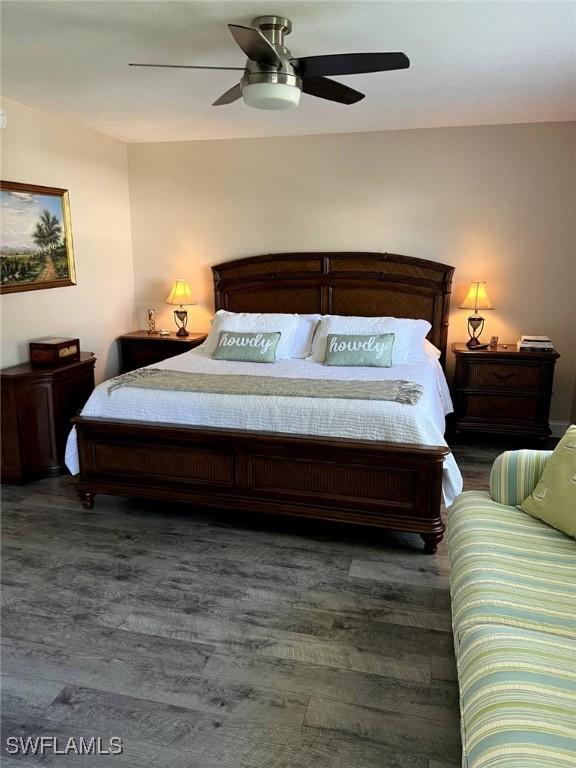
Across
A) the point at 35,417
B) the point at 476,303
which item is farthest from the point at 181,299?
the point at 476,303

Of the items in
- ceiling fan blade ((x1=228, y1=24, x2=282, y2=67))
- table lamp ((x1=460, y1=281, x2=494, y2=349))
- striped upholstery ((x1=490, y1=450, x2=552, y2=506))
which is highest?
ceiling fan blade ((x1=228, y1=24, x2=282, y2=67))

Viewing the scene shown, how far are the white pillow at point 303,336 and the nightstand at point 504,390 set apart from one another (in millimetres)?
1143

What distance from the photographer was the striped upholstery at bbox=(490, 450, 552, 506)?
92.1 inches

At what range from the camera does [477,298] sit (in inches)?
176

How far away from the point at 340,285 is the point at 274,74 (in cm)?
247

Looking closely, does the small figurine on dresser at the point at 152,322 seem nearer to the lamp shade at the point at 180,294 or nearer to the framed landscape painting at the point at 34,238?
the lamp shade at the point at 180,294

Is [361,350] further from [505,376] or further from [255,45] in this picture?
[255,45]

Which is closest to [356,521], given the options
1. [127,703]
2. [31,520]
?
[127,703]

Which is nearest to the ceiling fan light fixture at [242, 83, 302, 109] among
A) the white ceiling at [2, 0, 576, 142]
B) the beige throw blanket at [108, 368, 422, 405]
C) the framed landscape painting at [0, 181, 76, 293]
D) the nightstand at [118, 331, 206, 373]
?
the white ceiling at [2, 0, 576, 142]

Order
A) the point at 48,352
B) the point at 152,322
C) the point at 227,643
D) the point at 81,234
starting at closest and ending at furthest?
1. the point at 227,643
2. the point at 48,352
3. the point at 81,234
4. the point at 152,322

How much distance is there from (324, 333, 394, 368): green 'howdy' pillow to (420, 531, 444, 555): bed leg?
138 cm

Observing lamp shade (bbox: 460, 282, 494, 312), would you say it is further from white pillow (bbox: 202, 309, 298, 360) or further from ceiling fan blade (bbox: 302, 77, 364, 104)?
ceiling fan blade (bbox: 302, 77, 364, 104)

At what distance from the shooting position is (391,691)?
6.65ft

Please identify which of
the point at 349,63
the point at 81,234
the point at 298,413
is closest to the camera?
the point at 349,63
